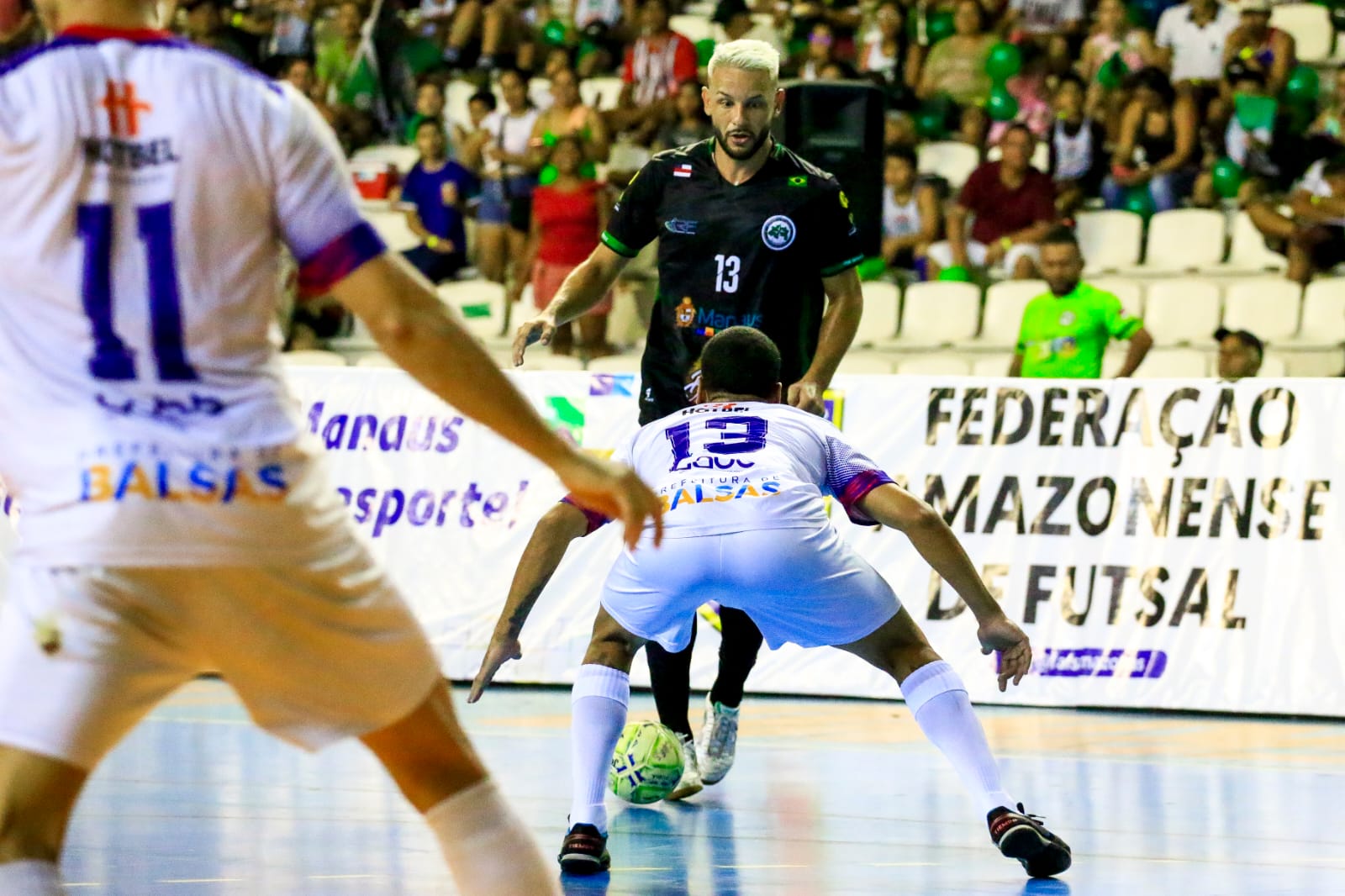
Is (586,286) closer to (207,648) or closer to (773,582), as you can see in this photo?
(773,582)

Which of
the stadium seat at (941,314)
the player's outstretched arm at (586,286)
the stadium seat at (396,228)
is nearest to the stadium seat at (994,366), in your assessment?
the stadium seat at (941,314)

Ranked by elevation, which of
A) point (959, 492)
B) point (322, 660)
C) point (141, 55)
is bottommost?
point (959, 492)

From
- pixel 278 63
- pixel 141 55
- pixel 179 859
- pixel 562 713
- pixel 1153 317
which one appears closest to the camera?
pixel 141 55

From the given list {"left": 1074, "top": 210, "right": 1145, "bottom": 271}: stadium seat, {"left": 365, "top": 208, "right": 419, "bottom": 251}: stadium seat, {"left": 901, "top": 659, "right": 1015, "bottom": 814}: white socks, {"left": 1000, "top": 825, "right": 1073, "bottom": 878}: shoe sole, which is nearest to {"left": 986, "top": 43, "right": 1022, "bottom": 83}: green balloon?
{"left": 1074, "top": 210, "right": 1145, "bottom": 271}: stadium seat

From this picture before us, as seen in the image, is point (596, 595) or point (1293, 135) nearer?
point (596, 595)

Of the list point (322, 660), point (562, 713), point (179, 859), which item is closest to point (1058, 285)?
point (562, 713)

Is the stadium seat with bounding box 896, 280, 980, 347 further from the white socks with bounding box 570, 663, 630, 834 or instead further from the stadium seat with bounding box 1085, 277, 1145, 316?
the white socks with bounding box 570, 663, 630, 834

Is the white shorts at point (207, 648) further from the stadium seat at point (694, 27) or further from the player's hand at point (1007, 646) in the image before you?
the stadium seat at point (694, 27)

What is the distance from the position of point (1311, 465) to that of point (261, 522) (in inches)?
297

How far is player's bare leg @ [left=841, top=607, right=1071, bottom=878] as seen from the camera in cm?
512

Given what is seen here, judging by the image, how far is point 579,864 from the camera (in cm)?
516

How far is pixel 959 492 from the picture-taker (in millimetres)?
9625

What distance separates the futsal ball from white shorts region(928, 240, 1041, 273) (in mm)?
7667

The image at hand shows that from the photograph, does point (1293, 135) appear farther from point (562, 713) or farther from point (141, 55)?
point (141, 55)
